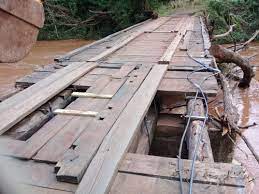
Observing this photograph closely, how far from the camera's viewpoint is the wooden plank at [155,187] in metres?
1.79

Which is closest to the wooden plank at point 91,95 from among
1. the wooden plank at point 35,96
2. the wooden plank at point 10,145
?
the wooden plank at point 35,96

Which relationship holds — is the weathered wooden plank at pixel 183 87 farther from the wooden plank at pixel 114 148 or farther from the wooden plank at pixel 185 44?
the wooden plank at pixel 185 44

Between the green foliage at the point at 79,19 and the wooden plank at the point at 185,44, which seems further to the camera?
the green foliage at the point at 79,19

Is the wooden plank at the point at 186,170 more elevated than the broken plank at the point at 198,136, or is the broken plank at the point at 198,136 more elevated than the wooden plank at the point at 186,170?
the wooden plank at the point at 186,170

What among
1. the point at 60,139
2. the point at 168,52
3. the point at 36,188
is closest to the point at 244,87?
the point at 168,52

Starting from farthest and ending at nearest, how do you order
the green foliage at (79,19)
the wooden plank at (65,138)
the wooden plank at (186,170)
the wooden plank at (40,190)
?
the green foliage at (79,19) < the wooden plank at (65,138) < the wooden plank at (186,170) < the wooden plank at (40,190)

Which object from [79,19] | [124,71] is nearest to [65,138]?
[124,71]

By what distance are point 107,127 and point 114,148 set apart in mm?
337

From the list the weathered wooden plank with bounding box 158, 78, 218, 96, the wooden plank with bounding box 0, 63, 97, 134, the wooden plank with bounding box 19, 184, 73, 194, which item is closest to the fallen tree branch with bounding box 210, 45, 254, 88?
the weathered wooden plank with bounding box 158, 78, 218, 96

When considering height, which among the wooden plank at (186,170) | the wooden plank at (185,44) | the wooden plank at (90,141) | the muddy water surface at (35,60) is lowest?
the muddy water surface at (35,60)

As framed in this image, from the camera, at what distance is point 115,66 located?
14.7ft

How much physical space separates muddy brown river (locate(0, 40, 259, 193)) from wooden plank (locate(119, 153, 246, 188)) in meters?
1.47

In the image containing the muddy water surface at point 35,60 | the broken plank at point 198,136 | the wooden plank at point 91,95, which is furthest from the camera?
the muddy water surface at point 35,60

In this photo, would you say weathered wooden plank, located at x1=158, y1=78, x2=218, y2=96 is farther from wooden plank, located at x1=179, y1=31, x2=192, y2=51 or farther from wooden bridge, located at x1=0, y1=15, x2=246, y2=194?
wooden plank, located at x1=179, y1=31, x2=192, y2=51
